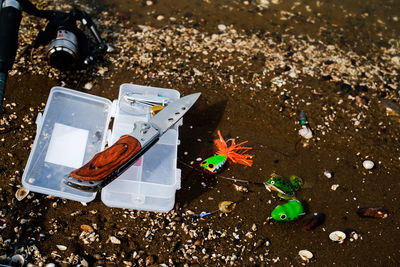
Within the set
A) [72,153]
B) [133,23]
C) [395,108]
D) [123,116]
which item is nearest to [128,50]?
[133,23]

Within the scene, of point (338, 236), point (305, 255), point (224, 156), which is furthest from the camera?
point (224, 156)

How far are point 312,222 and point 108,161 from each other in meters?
1.73

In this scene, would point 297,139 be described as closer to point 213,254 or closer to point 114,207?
point 213,254

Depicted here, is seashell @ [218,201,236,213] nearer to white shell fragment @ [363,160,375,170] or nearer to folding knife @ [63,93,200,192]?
folding knife @ [63,93,200,192]

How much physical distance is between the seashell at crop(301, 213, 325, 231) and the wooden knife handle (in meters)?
1.50

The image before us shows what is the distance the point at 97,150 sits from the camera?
10.8ft

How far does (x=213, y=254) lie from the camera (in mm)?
2949

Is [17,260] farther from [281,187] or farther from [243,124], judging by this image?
[243,124]

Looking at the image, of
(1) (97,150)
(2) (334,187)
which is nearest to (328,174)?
(2) (334,187)

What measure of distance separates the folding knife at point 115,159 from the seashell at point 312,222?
1.38 meters

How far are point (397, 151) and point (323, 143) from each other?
0.75 m

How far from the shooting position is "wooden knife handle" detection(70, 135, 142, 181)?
2664 millimetres

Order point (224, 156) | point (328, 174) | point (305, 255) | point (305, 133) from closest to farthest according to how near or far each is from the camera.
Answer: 1. point (305, 255)
2. point (224, 156)
3. point (328, 174)
4. point (305, 133)

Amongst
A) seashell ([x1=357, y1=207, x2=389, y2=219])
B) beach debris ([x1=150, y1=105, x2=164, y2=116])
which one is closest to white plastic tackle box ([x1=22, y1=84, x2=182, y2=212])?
beach debris ([x1=150, y1=105, x2=164, y2=116])
